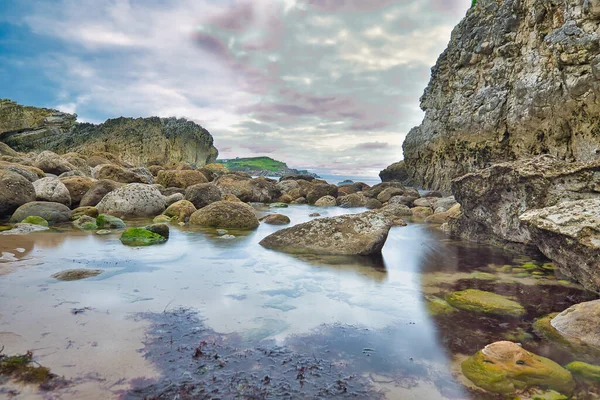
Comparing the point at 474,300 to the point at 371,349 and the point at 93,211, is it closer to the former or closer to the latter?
the point at 371,349

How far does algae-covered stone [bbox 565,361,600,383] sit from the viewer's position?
2.84 metres

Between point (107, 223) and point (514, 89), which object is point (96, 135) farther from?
point (514, 89)

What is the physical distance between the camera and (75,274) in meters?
5.19

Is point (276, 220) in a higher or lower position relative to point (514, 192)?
lower

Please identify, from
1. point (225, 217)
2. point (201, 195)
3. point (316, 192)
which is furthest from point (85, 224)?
point (316, 192)

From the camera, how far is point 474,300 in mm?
4645

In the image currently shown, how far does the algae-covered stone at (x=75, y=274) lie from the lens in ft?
16.6

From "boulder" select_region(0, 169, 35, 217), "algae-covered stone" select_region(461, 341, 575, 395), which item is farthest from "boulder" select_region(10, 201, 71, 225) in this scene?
"algae-covered stone" select_region(461, 341, 575, 395)

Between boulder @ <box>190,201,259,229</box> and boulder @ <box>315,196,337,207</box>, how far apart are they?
11.5m

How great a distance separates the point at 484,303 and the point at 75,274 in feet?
18.8

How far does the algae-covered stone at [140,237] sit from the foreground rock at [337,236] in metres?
2.54

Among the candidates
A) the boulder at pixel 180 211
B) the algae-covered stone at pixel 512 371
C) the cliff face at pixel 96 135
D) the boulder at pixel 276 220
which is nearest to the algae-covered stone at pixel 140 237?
the boulder at pixel 180 211

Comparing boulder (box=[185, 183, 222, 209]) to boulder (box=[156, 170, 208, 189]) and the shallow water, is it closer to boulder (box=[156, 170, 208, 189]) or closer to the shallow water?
boulder (box=[156, 170, 208, 189])

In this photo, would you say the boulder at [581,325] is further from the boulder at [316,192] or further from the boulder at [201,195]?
the boulder at [316,192]
